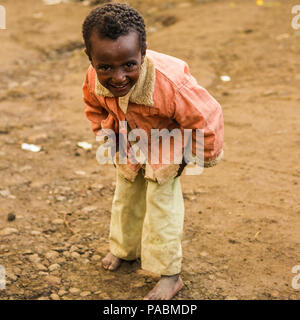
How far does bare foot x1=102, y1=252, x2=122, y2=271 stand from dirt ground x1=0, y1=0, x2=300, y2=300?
0.10 ft

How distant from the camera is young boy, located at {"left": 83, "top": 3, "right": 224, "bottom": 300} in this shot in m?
1.81

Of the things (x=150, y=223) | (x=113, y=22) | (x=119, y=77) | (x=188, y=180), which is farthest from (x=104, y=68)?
(x=188, y=180)

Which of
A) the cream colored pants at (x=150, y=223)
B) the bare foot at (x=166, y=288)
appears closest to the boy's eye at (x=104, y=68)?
the cream colored pants at (x=150, y=223)

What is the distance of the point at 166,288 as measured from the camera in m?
2.28

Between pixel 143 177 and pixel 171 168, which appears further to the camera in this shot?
pixel 143 177

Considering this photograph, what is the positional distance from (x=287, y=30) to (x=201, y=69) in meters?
1.45

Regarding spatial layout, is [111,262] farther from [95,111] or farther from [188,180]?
[188,180]

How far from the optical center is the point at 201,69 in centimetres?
534

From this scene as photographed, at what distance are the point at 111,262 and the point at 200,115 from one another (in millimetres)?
1005

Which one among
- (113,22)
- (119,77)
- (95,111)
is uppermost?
(113,22)

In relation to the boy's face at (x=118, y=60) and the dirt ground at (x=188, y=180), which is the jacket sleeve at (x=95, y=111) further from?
the dirt ground at (x=188, y=180)

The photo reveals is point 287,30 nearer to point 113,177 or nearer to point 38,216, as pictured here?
point 113,177

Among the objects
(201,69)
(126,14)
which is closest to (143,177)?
(126,14)

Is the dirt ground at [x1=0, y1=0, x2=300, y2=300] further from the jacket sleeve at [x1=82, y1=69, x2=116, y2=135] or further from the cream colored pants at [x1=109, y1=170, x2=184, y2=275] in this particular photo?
the jacket sleeve at [x1=82, y1=69, x2=116, y2=135]
